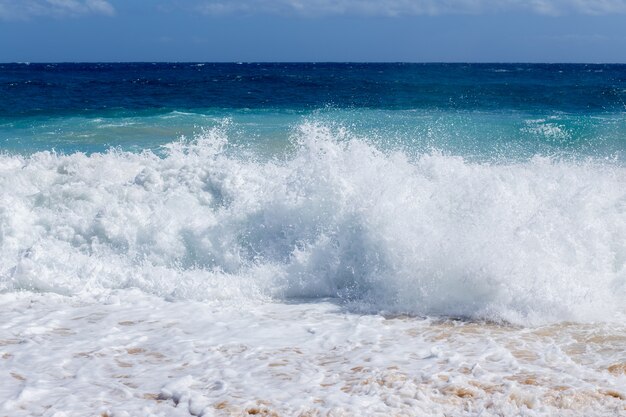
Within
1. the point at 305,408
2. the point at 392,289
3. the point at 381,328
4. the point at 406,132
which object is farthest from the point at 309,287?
the point at 406,132

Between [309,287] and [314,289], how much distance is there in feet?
0.18

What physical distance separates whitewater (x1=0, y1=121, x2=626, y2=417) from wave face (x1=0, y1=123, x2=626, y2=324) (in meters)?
0.02

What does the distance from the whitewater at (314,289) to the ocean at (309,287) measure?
0.8 inches

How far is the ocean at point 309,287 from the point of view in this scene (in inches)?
174

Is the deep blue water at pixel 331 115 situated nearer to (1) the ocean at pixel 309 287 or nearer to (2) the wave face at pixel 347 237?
(1) the ocean at pixel 309 287

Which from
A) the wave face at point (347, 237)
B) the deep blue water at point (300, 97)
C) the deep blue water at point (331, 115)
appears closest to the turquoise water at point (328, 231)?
the wave face at point (347, 237)

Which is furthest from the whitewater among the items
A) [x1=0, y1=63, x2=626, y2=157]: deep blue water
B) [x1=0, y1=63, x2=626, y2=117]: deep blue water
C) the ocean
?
→ [x1=0, y1=63, x2=626, y2=117]: deep blue water

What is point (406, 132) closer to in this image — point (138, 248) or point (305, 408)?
point (138, 248)

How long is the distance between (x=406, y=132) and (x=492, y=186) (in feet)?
37.2

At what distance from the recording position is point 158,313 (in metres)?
6.12

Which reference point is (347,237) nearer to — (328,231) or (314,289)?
(328,231)

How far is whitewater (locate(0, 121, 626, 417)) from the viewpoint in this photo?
442 centimetres

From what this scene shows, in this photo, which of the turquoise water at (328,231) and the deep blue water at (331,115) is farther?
the deep blue water at (331,115)

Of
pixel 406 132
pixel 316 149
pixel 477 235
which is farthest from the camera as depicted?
pixel 406 132
